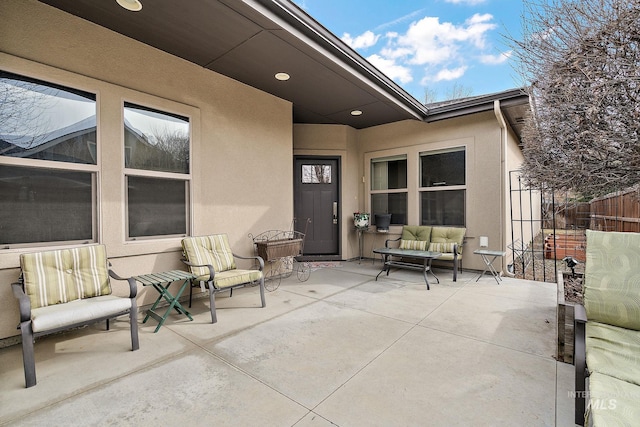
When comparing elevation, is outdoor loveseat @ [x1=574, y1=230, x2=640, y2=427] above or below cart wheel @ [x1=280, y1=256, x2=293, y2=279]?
above

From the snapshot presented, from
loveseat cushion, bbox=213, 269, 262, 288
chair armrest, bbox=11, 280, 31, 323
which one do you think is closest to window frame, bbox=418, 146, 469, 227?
loveseat cushion, bbox=213, 269, 262, 288

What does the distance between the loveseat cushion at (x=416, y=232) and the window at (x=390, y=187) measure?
42 centimetres

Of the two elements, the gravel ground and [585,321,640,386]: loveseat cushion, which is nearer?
[585,321,640,386]: loveseat cushion

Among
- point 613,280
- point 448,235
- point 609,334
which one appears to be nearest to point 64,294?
point 609,334

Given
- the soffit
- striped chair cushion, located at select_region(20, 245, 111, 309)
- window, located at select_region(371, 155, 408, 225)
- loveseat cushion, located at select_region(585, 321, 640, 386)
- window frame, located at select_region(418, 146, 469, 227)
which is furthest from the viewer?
window, located at select_region(371, 155, 408, 225)

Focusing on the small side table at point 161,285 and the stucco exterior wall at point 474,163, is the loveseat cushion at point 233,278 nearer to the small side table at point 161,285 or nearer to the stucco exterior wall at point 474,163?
the small side table at point 161,285

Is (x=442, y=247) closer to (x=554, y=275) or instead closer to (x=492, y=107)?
(x=554, y=275)

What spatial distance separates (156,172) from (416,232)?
4.67 metres

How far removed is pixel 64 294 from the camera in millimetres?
2643

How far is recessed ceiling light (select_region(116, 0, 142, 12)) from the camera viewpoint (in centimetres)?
275

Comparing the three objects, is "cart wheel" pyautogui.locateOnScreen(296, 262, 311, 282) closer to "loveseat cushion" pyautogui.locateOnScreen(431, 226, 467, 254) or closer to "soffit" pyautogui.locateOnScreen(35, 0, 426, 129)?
"loveseat cushion" pyautogui.locateOnScreen(431, 226, 467, 254)

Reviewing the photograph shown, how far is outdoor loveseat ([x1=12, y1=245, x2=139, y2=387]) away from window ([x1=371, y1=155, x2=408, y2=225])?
517 centimetres

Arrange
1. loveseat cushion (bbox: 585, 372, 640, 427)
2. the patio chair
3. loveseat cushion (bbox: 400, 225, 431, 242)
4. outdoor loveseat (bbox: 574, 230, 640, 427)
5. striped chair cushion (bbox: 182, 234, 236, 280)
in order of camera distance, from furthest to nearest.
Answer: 1. loveseat cushion (bbox: 400, 225, 431, 242)
2. striped chair cushion (bbox: 182, 234, 236, 280)
3. the patio chair
4. outdoor loveseat (bbox: 574, 230, 640, 427)
5. loveseat cushion (bbox: 585, 372, 640, 427)

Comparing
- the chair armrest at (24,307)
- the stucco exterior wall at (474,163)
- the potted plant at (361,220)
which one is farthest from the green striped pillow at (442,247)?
the chair armrest at (24,307)
